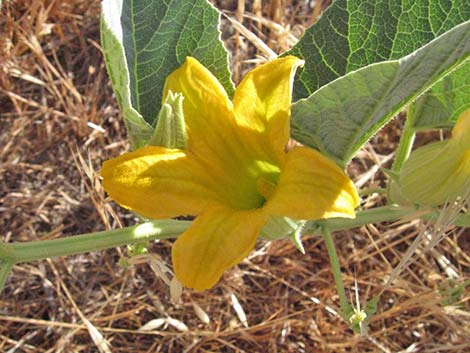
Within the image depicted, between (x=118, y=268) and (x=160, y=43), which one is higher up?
(x=160, y=43)

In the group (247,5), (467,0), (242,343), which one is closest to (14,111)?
(247,5)

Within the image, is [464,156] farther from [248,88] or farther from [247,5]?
[247,5]

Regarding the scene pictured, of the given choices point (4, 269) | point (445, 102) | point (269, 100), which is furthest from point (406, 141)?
point (4, 269)

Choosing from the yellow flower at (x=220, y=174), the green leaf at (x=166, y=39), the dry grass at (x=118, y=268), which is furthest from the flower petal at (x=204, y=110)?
the dry grass at (x=118, y=268)

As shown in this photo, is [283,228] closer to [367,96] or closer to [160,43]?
[367,96]

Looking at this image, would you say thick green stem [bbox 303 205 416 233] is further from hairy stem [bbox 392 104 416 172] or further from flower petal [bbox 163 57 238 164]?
flower petal [bbox 163 57 238 164]

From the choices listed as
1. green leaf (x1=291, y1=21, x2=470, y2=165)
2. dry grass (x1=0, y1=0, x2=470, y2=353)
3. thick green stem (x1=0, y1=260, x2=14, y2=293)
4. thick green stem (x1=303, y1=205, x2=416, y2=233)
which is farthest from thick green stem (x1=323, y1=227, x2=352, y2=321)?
dry grass (x1=0, y1=0, x2=470, y2=353)
